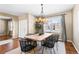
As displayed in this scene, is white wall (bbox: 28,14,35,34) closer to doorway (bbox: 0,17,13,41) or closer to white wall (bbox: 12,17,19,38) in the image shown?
white wall (bbox: 12,17,19,38)

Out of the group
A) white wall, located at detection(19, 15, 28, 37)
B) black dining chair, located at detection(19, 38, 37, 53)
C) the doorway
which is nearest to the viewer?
the doorway

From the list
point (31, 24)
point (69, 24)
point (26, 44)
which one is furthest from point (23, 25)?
point (69, 24)

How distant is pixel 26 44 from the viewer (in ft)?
9.31

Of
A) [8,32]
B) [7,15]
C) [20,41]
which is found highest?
[7,15]

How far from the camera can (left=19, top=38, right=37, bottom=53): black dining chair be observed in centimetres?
269

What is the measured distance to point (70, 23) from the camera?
280cm

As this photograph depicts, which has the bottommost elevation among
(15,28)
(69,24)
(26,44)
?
(26,44)

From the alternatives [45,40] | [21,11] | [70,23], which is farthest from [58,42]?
[21,11]

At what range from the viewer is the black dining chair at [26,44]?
2691 mm

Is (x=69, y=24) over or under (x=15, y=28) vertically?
over

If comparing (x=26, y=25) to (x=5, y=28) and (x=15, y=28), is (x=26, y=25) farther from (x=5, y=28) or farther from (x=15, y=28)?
(x=5, y=28)

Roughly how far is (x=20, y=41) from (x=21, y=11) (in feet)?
3.07

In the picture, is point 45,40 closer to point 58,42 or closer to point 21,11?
point 58,42

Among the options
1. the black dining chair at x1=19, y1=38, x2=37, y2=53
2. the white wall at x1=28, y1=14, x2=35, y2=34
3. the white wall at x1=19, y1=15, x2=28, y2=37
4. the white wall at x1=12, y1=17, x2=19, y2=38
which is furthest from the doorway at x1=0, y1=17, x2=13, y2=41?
the white wall at x1=28, y1=14, x2=35, y2=34
